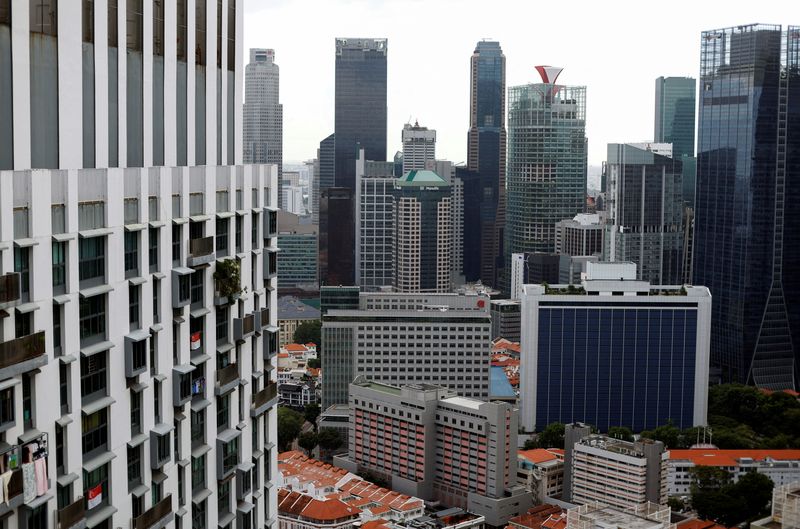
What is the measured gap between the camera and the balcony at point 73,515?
5.90 meters

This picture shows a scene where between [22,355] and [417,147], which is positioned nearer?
[22,355]

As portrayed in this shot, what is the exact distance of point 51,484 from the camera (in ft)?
19.1

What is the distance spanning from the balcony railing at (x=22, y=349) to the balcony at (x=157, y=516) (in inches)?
65.5

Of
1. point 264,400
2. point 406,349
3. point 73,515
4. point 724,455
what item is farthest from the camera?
point 406,349

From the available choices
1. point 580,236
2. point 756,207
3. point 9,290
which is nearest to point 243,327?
point 9,290

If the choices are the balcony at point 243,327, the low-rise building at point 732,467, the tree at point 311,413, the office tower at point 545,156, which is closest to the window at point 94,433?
the balcony at point 243,327

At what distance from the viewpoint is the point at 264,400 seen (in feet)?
29.5

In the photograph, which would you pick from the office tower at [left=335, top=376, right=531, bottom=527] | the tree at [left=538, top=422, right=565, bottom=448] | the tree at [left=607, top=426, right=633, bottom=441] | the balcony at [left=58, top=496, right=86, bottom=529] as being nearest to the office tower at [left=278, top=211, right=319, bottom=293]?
the tree at [left=538, top=422, right=565, bottom=448]

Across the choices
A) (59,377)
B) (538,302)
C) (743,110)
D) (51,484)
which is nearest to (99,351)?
(59,377)

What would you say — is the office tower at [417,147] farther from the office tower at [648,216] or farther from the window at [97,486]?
the window at [97,486]

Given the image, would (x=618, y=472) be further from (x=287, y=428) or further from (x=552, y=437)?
(x=287, y=428)

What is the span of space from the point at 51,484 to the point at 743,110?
4679 centimetres

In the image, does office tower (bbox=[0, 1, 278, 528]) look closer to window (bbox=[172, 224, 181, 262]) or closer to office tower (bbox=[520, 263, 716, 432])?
window (bbox=[172, 224, 181, 262])

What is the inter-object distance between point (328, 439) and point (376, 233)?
3494 centimetres
